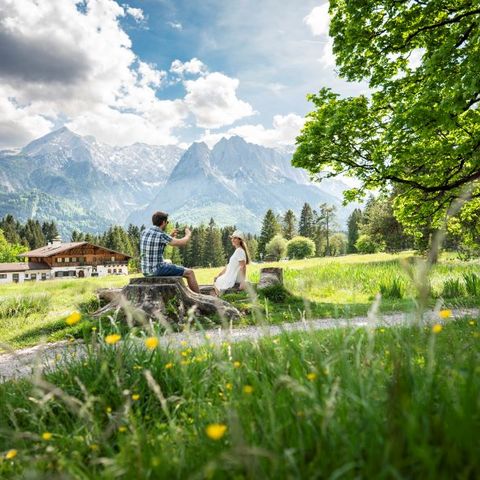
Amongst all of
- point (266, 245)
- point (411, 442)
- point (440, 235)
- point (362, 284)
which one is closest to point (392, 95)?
point (362, 284)

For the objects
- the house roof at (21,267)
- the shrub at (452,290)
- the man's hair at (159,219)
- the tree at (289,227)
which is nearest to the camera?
the man's hair at (159,219)

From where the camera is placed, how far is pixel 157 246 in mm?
10547

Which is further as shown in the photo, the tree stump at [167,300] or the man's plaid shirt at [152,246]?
the man's plaid shirt at [152,246]

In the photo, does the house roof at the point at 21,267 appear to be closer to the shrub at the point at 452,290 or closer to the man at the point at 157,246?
the man at the point at 157,246

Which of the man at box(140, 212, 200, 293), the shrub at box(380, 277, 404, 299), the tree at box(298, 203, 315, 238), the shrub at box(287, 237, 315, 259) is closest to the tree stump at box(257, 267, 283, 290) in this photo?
the man at box(140, 212, 200, 293)

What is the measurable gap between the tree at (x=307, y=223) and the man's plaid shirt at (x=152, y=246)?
12006 centimetres

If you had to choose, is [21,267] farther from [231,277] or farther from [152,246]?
[152,246]

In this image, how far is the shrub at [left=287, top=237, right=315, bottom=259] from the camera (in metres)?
113

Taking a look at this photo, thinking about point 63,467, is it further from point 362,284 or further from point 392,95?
point 362,284

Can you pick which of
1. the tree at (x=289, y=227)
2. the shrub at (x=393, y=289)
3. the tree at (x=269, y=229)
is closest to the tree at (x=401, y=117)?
the shrub at (x=393, y=289)

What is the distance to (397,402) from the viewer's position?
195cm

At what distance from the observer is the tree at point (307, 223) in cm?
12950

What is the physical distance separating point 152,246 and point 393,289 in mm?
8911

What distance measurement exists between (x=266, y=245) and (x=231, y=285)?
100 m
